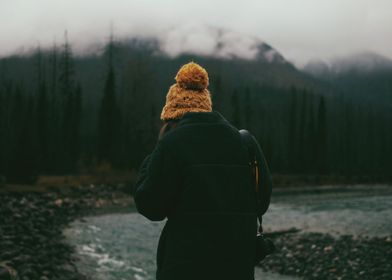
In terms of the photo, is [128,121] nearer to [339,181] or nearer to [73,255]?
[339,181]

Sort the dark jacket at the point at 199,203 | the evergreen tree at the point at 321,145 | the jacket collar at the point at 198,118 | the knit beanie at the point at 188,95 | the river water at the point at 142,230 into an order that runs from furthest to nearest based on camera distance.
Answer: the evergreen tree at the point at 321,145, the river water at the point at 142,230, the knit beanie at the point at 188,95, the jacket collar at the point at 198,118, the dark jacket at the point at 199,203

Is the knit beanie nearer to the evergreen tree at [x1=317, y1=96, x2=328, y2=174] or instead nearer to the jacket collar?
the jacket collar

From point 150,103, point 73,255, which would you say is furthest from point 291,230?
point 150,103

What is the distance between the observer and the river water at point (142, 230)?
520 inches

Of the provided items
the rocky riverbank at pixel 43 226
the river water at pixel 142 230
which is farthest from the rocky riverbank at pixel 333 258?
the rocky riverbank at pixel 43 226

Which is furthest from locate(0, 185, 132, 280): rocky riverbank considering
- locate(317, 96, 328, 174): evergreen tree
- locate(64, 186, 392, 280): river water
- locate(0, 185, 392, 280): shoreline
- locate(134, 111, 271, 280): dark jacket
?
locate(317, 96, 328, 174): evergreen tree

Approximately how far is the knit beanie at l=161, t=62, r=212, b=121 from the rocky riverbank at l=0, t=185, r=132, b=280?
776 centimetres

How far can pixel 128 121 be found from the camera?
59.2 metres

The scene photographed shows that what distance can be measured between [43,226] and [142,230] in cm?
385

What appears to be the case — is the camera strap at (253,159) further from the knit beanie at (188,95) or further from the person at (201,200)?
the knit beanie at (188,95)

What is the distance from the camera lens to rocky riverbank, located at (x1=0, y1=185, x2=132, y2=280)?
11602mm

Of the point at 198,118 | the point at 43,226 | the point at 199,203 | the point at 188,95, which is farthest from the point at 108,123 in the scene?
the point at 199,203

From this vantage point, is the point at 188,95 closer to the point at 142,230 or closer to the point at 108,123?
the point at 142,230

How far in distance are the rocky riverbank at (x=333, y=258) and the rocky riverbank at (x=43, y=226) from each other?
5835 millimetres
